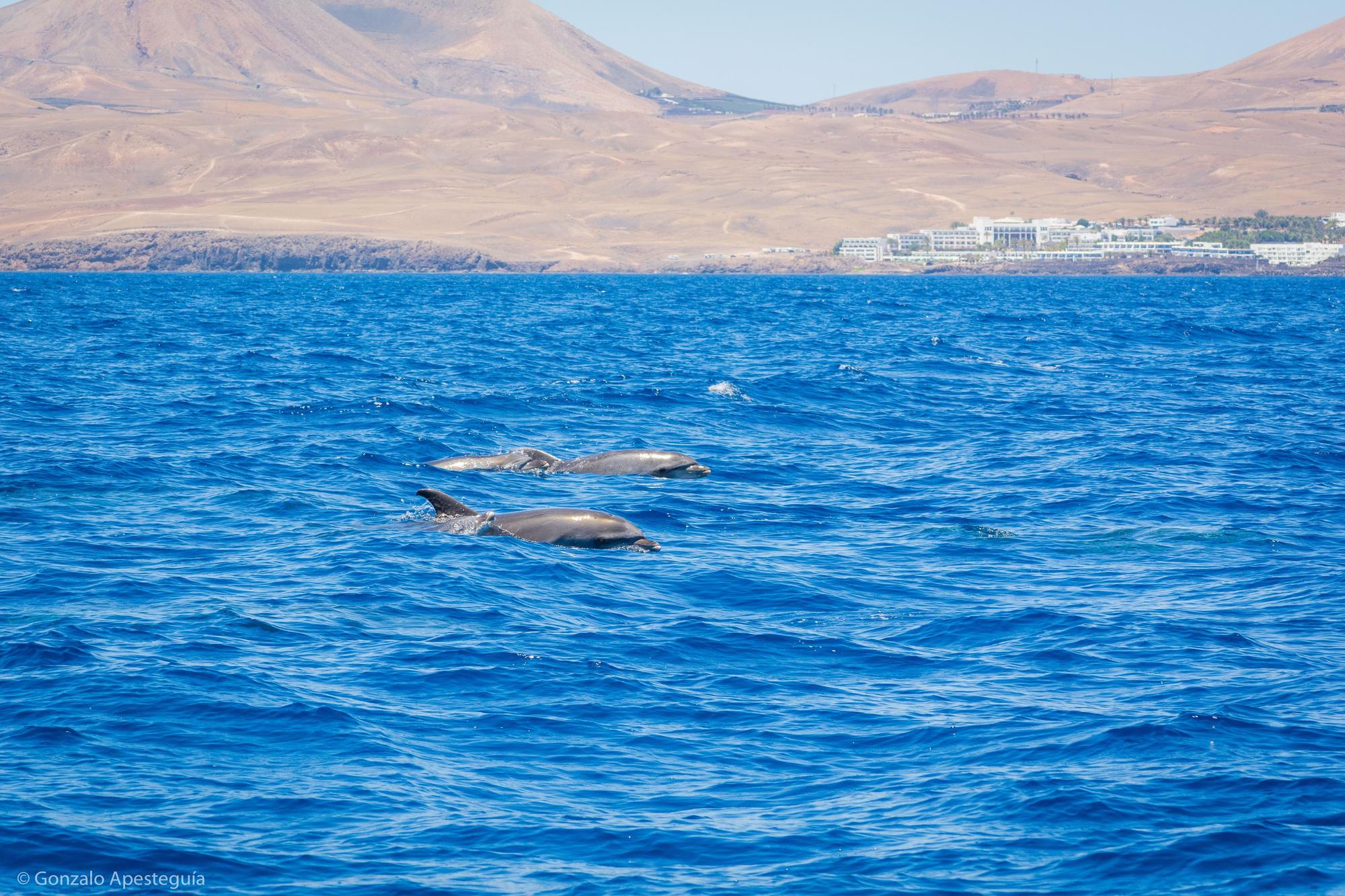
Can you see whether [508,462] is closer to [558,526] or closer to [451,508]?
[451,508]

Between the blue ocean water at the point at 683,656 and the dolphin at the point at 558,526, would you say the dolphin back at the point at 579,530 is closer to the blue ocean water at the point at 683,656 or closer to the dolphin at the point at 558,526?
the dolphin at the point at 558,526

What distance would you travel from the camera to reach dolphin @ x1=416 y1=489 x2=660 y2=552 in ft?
65.6

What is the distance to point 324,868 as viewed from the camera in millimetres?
9688

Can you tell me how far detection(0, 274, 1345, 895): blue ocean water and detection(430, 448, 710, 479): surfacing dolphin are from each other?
0.63 m

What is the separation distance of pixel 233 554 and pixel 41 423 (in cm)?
1465

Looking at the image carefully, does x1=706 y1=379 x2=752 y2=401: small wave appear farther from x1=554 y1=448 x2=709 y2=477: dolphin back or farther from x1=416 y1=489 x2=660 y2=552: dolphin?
x1=416 y1=489 x2=660 y2=552: dolphin

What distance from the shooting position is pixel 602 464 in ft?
86.7

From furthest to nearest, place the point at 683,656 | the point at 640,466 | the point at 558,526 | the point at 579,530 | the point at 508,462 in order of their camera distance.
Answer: the point at 508,462 → the point at 640,466 → the point at 558,526 → the point at 579,530 → the point at 683,656

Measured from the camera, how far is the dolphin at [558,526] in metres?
20.0

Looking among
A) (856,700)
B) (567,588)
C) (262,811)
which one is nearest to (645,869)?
(262,811)

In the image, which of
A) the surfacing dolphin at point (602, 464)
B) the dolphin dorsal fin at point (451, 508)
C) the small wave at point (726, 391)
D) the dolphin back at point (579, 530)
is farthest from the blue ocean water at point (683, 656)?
the small wave at point (726, 391)

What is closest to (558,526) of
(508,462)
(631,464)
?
(631,464)

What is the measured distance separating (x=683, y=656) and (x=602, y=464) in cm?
1181

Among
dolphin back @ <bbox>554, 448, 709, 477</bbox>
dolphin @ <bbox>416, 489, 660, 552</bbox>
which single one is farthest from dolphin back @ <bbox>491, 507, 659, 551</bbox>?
dolphin back @ <bbox>554, 448, 709, 477</bbox>
